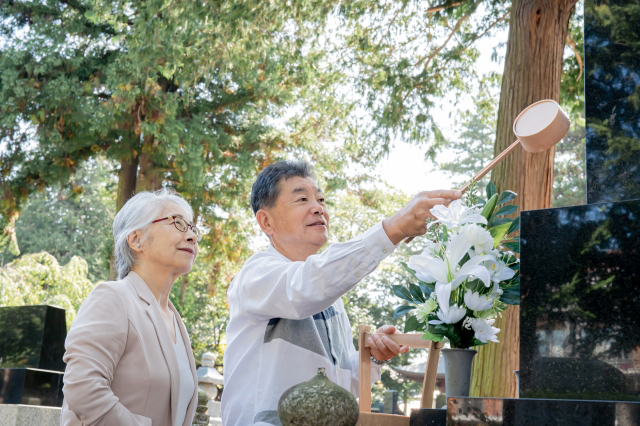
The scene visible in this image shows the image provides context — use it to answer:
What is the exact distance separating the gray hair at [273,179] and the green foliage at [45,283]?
14686 mm

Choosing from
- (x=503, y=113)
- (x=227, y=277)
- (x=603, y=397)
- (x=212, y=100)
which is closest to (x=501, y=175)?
(x=503, y=113)

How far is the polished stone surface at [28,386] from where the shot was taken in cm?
667

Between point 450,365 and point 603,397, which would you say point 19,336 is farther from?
point 603,397

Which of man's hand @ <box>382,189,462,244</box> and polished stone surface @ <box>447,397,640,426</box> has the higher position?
man's hand @ <box>382,189,462,244</box>

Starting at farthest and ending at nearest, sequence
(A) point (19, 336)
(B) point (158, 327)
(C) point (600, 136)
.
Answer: (A) point (19, 336) < (B) point (158, 327) < (C) point (600, 136)

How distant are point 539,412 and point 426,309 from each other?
1.66 feet

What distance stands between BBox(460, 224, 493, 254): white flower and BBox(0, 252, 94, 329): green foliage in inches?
624

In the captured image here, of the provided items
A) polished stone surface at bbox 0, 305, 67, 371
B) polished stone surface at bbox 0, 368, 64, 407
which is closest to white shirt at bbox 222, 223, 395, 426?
polished stone surface at bbox 0, 368, 64, 407

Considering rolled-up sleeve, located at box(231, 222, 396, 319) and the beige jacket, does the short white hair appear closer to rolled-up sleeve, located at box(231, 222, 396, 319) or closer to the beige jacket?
the beige jacket

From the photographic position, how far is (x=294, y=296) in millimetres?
2068

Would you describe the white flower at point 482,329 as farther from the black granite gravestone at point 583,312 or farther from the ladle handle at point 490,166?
the ladle handle at point 490,166

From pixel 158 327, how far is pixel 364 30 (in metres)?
7.61

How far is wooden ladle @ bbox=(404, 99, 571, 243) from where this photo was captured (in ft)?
6.25

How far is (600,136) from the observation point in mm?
1829
